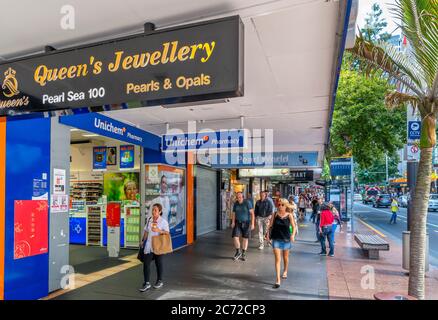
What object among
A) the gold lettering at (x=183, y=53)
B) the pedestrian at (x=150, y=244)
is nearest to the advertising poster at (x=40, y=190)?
the pedestrian at (x=150, y=244)

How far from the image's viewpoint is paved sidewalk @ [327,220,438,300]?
19.9 ft

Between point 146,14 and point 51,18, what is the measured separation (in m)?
0.96

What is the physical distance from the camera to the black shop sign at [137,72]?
289cm

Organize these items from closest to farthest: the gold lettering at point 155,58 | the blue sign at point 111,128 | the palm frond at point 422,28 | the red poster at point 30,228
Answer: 1. the gold lettering at point 155,58
2. the palm frond at point 422,28
3. the red poster at point 30,228
4. the blue sign at point 111,128

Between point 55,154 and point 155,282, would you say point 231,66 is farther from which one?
point 155,282

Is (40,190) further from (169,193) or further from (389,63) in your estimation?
(389,63)

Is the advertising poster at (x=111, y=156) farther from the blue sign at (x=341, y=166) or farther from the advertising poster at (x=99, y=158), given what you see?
the blue sign at (x=341, y=166)

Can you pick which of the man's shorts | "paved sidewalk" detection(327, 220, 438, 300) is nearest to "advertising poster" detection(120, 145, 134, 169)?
the man's shorts

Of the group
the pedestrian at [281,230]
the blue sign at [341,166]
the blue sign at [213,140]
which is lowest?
the pedestrian at [281,230]

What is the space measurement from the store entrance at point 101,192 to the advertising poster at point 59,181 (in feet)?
10.5

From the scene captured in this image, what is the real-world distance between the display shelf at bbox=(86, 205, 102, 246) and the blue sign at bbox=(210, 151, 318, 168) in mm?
4518

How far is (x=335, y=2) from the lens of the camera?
3225mm

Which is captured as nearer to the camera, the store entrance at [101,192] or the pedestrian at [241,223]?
the pedestrian at [241,223]

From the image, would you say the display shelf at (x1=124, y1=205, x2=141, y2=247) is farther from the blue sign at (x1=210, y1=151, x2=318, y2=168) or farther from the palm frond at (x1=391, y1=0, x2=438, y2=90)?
the palm frond at (x1=391, y1=0, x2=438, y2=90)
